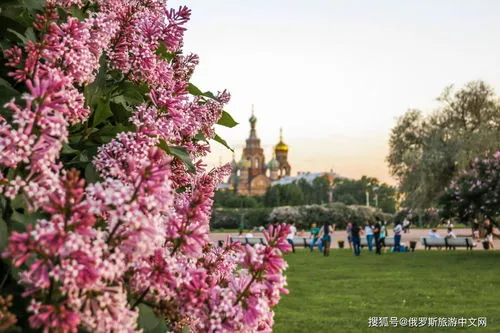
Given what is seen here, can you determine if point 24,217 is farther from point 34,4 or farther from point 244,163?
point 244,163

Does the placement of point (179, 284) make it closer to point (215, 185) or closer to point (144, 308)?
point (144, 308)

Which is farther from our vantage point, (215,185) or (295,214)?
(295,214)

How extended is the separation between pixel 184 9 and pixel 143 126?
63 centimetres

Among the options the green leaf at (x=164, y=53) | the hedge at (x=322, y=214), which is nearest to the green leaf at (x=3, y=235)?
the green leaf at (x=164, y=53)

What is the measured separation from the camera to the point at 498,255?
3288 cm

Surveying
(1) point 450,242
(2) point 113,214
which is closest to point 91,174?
(2) point 113,214

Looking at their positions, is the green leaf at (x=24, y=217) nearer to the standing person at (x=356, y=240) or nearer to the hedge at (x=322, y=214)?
the standing person at (x=356, y=240)

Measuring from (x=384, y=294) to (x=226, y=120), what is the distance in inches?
568

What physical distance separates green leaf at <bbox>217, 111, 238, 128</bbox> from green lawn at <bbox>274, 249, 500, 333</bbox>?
8591mm

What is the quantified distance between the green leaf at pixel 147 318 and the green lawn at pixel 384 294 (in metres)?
9.88

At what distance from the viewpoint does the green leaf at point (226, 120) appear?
3.73m

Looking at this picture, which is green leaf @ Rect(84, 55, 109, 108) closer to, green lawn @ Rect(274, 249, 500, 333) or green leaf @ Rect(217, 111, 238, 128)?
green leaf @ Rect(217, 111, 238, 128)

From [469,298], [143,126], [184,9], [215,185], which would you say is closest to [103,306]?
[143,126]

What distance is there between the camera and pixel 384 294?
17234 mm
